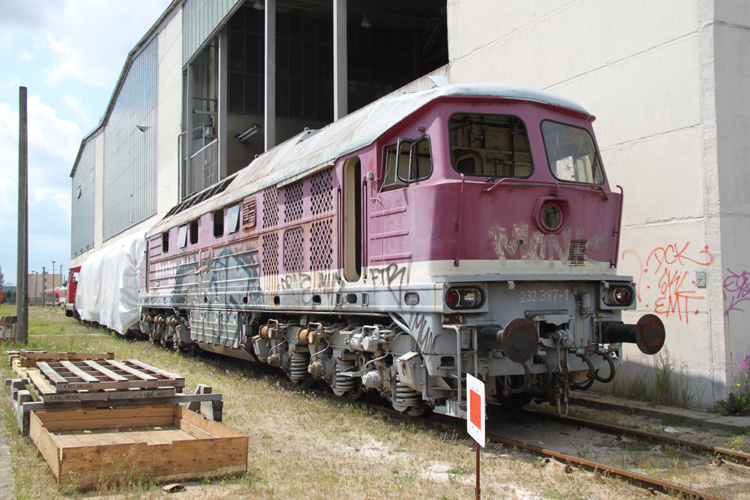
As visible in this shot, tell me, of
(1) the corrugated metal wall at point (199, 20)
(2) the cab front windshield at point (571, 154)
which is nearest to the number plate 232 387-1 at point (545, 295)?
(2) the cab front windshield at point (571, 154)

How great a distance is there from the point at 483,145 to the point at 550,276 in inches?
63.6

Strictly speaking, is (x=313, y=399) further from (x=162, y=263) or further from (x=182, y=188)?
(x=182, y=188)

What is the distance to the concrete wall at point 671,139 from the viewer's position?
25.4ft

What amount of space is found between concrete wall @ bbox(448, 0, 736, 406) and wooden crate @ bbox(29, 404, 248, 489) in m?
5.81

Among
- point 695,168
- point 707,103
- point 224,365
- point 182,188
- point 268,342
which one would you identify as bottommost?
point 224,365

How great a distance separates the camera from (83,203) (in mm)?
61188

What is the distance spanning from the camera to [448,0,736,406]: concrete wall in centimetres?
774

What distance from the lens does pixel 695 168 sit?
7.91 m

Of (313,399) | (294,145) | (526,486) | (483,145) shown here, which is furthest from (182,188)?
(526,486)

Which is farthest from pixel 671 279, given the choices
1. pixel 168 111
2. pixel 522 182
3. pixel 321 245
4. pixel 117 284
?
pixel 168 111

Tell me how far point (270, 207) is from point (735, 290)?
6434mm

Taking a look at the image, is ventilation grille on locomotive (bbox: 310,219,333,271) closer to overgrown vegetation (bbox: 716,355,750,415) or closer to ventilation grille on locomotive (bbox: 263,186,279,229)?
ventilation grille on locomotive (bbox: 263,186,279,229)

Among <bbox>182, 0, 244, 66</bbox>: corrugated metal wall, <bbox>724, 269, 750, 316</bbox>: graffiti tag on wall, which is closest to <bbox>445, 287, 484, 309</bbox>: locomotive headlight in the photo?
<bbox>724, 269, 750, 316</bbox>: graffiti tag on wall

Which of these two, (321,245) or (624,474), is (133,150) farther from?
(624,474)
